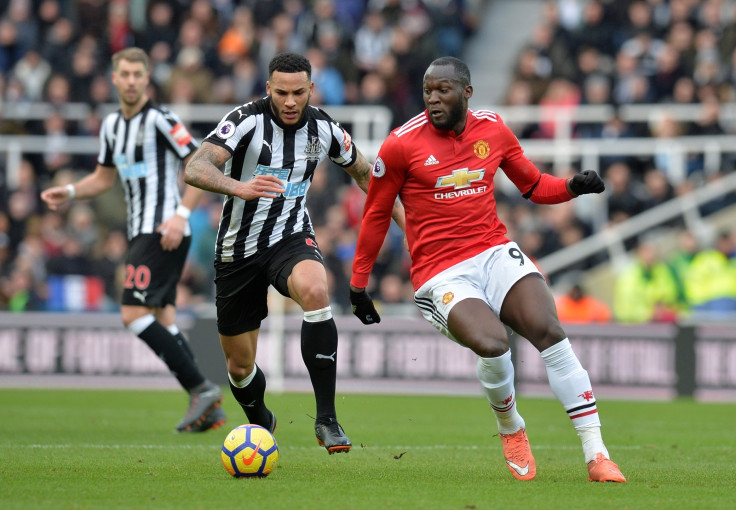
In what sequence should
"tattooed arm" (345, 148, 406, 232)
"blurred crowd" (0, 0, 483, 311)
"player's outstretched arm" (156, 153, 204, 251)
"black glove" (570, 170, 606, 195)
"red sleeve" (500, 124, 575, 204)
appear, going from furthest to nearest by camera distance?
"blurred crowd" (0, 0, 483, 311) < "player's outstretched arm" (156, 153, 204, 251) < "tattooed arm" (345, 148, 406, 232) < "red sleeve" (500, 124, 575, 204) < "black glove" (570, 170, 606, 195)

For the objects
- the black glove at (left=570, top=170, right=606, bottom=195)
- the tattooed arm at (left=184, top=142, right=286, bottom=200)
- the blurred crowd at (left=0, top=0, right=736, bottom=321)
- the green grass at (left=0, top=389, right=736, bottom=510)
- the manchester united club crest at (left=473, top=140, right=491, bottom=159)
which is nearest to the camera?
the green grass at (left=0, top=389, right=736, bottom=510)

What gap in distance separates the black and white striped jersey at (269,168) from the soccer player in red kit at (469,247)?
2.07ft

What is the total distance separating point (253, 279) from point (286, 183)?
2.12 feet

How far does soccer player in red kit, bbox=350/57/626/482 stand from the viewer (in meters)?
7.00

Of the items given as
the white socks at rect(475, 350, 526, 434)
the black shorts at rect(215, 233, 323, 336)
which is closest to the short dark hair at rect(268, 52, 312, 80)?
the black shorts at rect(215, 233, 323, 336)

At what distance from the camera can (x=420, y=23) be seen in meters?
21.1

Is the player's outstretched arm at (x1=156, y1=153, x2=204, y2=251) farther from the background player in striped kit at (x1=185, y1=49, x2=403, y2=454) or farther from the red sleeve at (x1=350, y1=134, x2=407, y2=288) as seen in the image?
the red sleeve at (x1=350, y1=134, x2=407, y2=288)

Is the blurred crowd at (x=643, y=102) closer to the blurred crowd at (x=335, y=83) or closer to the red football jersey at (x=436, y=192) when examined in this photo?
the blurred crowd at (x=335, y=83)

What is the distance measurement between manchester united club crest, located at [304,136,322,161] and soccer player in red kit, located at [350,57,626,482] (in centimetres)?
61

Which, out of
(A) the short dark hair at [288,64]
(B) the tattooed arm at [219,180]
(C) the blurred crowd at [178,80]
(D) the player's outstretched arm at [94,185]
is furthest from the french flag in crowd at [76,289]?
(A) the short dark hair at [288,64]

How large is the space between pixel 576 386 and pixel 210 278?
1108 centimetres

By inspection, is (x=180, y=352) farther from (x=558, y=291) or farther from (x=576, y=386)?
(x=558, y=291)

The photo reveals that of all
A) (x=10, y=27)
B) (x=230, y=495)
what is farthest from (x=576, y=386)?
(x=10, y=27)

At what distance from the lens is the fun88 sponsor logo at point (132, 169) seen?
9.84 meters
